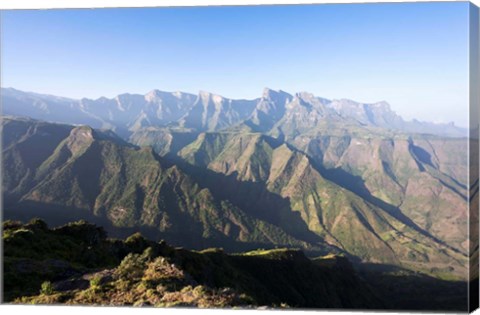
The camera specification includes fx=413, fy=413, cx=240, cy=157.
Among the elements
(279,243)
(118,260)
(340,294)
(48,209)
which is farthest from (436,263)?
(118,260)

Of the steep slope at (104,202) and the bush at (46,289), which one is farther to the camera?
the steep slope at (104,202)

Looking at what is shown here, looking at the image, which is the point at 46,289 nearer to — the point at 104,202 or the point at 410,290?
the point at 410,290

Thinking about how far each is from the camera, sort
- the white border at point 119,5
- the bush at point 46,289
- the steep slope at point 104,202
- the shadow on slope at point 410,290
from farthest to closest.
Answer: the steep slope at point 104,202 → the shadow on slope at point 410,290 → the bush at point 46,289 → the white border at point 119,5

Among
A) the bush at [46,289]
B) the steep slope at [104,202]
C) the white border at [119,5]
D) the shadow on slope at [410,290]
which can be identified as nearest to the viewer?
the white border at [119,5]

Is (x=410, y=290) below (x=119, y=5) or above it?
below

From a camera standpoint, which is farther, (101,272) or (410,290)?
(410,290)

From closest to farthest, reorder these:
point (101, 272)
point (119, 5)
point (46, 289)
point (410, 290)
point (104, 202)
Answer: point (46, 289) < point (119, 5) < point (101, 272) < point (410, 290) < point (104, 202)

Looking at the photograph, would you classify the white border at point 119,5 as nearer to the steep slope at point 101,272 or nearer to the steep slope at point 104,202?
the steep slope at point 101,272

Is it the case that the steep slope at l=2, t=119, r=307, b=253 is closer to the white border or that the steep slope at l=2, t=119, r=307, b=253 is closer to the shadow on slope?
the shadow on slope

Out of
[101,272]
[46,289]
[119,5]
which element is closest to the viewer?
[46,289]

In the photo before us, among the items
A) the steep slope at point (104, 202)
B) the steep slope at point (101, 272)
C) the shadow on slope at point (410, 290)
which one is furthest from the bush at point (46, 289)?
the steep slope at point (104, 202)

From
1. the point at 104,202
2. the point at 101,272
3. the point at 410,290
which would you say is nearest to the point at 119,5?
the point at 101,272

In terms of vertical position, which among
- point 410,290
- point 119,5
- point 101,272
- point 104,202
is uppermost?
point 119,5
